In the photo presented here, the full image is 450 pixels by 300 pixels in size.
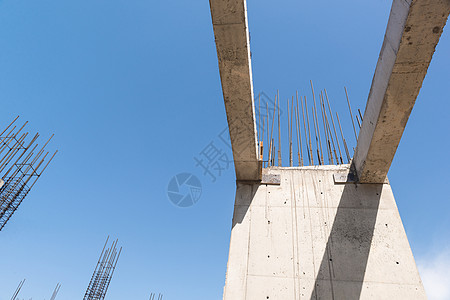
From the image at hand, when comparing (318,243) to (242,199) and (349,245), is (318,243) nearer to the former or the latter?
(349,245)

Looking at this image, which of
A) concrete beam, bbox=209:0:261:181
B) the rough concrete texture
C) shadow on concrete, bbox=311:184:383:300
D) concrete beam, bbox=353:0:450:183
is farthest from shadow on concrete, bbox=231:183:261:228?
concrete beam, bbox=353:0:450:183

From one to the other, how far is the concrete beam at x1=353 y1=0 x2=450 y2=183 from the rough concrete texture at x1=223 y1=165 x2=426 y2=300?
68 cm

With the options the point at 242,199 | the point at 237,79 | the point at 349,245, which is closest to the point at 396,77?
the point at 237,79

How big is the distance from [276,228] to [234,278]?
1083mm

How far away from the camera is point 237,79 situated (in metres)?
3.71

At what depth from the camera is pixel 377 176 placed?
454cm

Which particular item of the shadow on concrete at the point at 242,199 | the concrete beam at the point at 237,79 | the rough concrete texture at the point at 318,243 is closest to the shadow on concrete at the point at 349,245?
the rough concrete texture at the point at 318,243

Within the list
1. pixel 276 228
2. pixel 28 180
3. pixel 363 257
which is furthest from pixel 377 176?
pixel 28 180

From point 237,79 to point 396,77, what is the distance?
81.5 inches

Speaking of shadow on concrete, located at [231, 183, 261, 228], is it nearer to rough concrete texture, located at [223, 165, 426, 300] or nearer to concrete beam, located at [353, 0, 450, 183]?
rough concrete texture, located at [223, 165, 426, 300]

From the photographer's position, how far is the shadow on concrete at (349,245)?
383cm

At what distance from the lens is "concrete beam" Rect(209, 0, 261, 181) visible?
3088 millimetres

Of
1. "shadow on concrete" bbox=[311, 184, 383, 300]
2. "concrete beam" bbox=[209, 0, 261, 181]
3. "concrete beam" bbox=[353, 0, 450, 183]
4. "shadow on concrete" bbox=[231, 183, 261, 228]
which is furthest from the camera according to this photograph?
"shadow on concrete" bbox=[231, 183, 261, 228]

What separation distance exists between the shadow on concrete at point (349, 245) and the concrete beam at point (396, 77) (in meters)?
0.35
